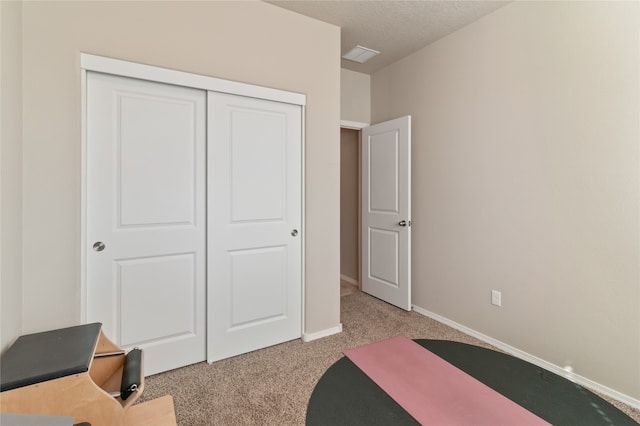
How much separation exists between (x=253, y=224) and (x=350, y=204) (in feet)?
7.30

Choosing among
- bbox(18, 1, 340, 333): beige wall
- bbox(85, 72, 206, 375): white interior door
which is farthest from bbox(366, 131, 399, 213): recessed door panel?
bbox(85, 72, 206, 375): white interior door

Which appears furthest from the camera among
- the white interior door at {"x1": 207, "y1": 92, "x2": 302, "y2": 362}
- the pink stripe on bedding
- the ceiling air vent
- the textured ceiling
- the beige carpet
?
the ceiling air vent

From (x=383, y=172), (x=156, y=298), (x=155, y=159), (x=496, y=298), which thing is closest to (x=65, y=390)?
(x=156, y=298)

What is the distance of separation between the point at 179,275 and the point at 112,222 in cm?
53

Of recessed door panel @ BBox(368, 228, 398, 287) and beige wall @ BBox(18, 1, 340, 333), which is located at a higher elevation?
beige wall @ BBox(18, 1, 340, 333)

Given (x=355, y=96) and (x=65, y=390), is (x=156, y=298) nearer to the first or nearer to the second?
(x=65, y=390)

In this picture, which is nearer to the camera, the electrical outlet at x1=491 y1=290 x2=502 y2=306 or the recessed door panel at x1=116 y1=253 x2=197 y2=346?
the recessed door panel at x1=116 y1=253 x2=197 y2=346

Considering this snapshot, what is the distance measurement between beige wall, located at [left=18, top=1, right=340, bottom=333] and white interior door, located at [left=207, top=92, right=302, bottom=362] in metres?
0.15

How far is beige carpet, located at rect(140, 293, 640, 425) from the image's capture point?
5.47 feet

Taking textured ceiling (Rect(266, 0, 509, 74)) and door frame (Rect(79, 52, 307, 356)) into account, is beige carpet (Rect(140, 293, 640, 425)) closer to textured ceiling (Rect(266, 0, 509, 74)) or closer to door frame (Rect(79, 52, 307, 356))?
door frame (Rect(79, 52, 307, 356))

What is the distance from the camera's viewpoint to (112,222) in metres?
1.91

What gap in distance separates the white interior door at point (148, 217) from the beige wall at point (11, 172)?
31 cm

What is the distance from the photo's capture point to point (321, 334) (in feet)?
8.58

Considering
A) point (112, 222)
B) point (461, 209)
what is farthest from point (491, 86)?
point (112, 222)
